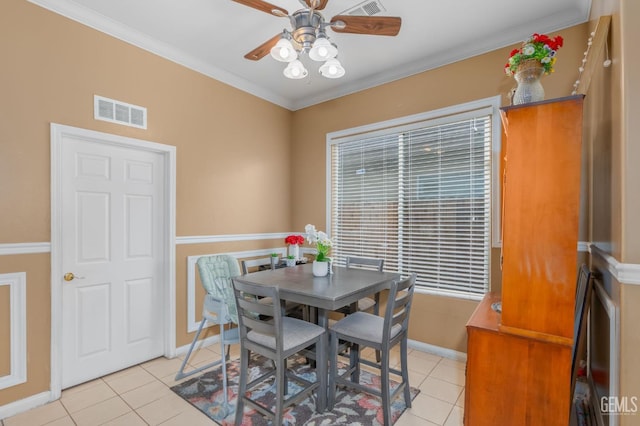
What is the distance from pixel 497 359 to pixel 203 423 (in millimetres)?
1952

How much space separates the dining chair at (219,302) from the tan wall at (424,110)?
5.08 ft

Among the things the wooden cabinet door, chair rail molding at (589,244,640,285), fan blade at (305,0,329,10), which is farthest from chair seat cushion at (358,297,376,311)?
fan blade at (305,0,329,10)

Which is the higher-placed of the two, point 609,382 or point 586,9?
point 586,9

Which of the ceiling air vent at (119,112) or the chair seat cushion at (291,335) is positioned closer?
the chair seat cushion at (291,335)

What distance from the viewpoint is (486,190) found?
296 centimetres

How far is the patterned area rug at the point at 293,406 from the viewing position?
214cm

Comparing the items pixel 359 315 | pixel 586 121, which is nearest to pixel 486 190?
pixel 586 121

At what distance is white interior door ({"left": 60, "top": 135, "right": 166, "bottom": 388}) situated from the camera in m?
2.55

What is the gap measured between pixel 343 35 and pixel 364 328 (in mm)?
2593

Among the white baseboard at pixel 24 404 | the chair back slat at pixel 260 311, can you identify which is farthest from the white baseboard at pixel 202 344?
the chair back slat at pixel 260 311

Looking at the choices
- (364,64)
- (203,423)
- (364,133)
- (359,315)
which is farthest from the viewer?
(364,133)

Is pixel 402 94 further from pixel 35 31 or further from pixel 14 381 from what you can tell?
pixel 14 381

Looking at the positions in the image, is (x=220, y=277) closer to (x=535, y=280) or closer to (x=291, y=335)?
(x=291, y=335)

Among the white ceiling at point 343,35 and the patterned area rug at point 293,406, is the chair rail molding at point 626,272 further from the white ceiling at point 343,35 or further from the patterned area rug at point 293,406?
the white ceiling at point 343,35
